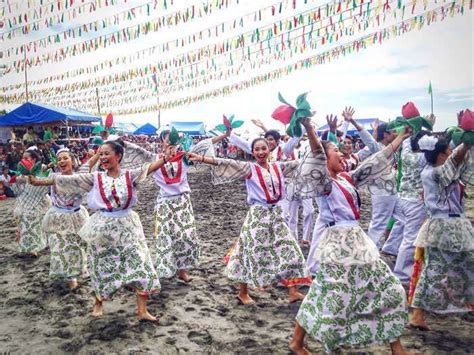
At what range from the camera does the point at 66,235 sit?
480cm

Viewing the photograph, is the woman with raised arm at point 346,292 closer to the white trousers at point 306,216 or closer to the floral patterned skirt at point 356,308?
the floral patterned skirt at point 356,308

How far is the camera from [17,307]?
420cm

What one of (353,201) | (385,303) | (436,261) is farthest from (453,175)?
(385,303)

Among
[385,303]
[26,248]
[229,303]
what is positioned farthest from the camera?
[26,248]

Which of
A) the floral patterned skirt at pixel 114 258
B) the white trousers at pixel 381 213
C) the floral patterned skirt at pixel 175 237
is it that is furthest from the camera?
the white trousers at pixel 381 213

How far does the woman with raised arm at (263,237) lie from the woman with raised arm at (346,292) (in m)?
1.18

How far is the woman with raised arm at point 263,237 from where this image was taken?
4.08 metres

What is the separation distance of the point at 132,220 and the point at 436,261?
9.32ft

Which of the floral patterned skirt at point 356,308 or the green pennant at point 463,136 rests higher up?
the green pennant at point 463,136

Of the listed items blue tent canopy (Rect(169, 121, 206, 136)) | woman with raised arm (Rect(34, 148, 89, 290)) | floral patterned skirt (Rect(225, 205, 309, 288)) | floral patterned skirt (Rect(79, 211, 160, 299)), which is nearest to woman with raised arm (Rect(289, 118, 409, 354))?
floral patterned skirt (Rect(225, 205, 309, 288))

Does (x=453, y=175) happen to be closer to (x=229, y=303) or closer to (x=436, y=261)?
(x=436, y=261)

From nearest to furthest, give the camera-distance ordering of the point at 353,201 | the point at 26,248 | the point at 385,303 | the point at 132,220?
the point at 385,303 < the point at 353,201 < the point at 132,220 < the point at 26,248

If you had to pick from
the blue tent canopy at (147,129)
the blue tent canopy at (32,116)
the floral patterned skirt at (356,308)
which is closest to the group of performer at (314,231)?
the floral patterned skirt at (356,308)

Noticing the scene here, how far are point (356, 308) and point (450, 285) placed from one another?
121 centimetres
